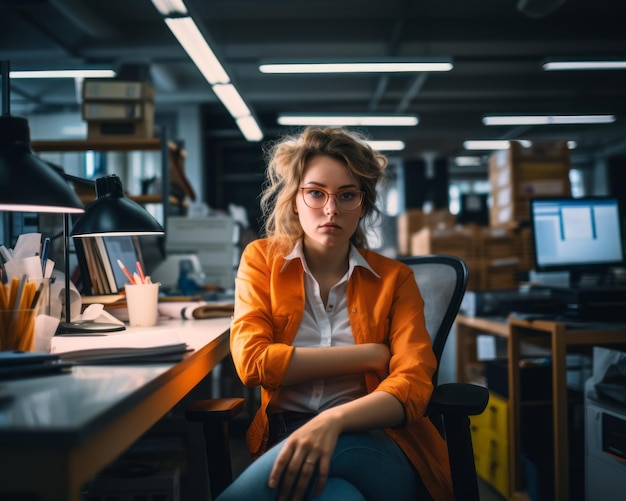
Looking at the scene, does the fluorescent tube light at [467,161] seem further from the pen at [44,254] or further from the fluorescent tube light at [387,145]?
the pen at [44,254]

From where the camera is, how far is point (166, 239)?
3.46 m

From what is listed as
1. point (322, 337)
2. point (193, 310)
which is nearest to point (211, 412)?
point (322, 337)

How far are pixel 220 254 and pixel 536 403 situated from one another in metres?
1.99

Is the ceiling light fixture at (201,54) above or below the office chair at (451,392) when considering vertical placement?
above

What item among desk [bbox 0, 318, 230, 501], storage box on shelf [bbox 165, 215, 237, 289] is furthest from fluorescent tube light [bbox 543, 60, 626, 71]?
desk [bbox 0, 318, 230, 501]

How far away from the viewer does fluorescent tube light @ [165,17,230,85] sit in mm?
2955

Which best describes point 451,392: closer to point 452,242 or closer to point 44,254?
point 44,254

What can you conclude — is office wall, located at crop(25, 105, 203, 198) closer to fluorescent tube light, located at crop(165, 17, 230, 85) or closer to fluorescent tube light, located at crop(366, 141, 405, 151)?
fluorescent tube light, located at crop(366, 141, 405, 151)

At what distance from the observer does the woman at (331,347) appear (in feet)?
3.41

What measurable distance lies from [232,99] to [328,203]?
3324 mm

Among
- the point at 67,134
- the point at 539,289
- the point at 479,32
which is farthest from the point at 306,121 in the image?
the point at 539,289

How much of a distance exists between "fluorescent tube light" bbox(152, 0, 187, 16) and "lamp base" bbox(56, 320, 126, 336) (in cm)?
178

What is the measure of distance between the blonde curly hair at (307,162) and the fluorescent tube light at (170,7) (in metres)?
1.52

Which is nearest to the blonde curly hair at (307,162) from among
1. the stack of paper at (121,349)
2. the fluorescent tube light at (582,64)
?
the stack of paper at (121,349)
